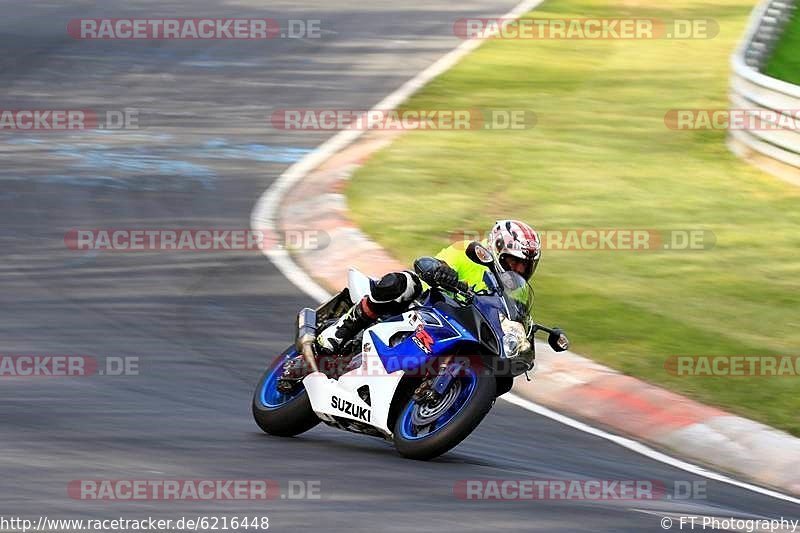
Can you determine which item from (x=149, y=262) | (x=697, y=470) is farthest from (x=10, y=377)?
(x=697, y=470)

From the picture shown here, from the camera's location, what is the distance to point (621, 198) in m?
18.7

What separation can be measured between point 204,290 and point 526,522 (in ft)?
23.9

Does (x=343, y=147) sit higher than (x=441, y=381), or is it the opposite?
(x=441, y=381)

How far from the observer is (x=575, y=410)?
38.6 ft

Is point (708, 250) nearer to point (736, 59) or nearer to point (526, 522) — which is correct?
point (736, 59)

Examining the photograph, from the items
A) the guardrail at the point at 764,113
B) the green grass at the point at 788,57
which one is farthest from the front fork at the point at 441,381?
the green grass at the point at 788,57

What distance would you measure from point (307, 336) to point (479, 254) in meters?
1.44

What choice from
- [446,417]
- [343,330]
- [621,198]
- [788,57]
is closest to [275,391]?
[343,330]

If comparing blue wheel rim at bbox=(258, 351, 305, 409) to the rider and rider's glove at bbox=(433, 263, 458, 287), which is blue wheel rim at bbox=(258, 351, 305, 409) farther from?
rider's glove at bbox=(433, 263, 458, 287)

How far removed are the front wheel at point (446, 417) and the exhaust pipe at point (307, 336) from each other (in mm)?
876

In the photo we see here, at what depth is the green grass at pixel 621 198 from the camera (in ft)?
44.4

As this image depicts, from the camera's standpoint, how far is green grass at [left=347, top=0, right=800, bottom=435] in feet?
44.4

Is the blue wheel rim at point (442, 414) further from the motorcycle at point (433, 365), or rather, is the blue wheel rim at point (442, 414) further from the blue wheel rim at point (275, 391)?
the blue wheel rim at point (275, 391)

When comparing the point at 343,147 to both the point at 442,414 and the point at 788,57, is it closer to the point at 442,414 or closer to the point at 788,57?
the point at 788,57
